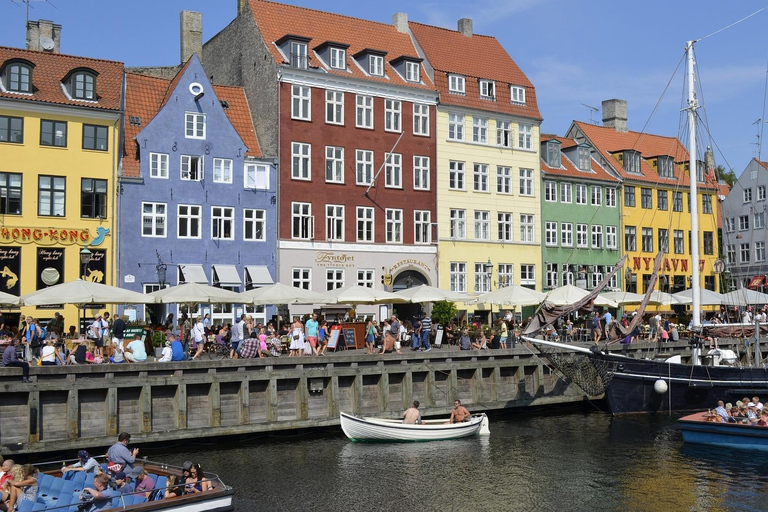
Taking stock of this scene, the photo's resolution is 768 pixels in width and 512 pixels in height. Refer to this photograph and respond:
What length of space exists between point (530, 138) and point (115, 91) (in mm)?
27476

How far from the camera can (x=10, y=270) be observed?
135 ft

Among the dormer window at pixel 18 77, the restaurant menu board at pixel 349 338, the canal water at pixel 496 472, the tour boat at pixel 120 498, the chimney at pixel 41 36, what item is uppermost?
the chimney at pixel 41 36

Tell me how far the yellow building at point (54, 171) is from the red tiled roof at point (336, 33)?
422 inches

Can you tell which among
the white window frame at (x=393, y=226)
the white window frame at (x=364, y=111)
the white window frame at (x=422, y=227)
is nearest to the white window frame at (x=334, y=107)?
the white window frame at (x=364, y=111)

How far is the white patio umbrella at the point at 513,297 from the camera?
4259cm

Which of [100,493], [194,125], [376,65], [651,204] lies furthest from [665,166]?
[100,493]

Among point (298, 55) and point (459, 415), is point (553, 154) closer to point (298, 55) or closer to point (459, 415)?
point (298, 55)

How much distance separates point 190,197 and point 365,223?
1053cm

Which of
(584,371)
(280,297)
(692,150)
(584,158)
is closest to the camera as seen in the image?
A: (280,297)

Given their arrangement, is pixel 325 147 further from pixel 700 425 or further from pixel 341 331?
pixel 700 425

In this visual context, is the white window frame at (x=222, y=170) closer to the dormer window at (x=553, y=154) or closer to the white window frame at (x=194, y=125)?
the white window frame at (x=194, y=125)

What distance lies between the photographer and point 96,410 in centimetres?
2858

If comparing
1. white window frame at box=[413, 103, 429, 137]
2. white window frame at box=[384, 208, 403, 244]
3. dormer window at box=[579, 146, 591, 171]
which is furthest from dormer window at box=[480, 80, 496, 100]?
white window frame at box=[384, 208, 403, 244]

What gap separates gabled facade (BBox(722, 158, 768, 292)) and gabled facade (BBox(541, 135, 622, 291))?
15.2 metres
